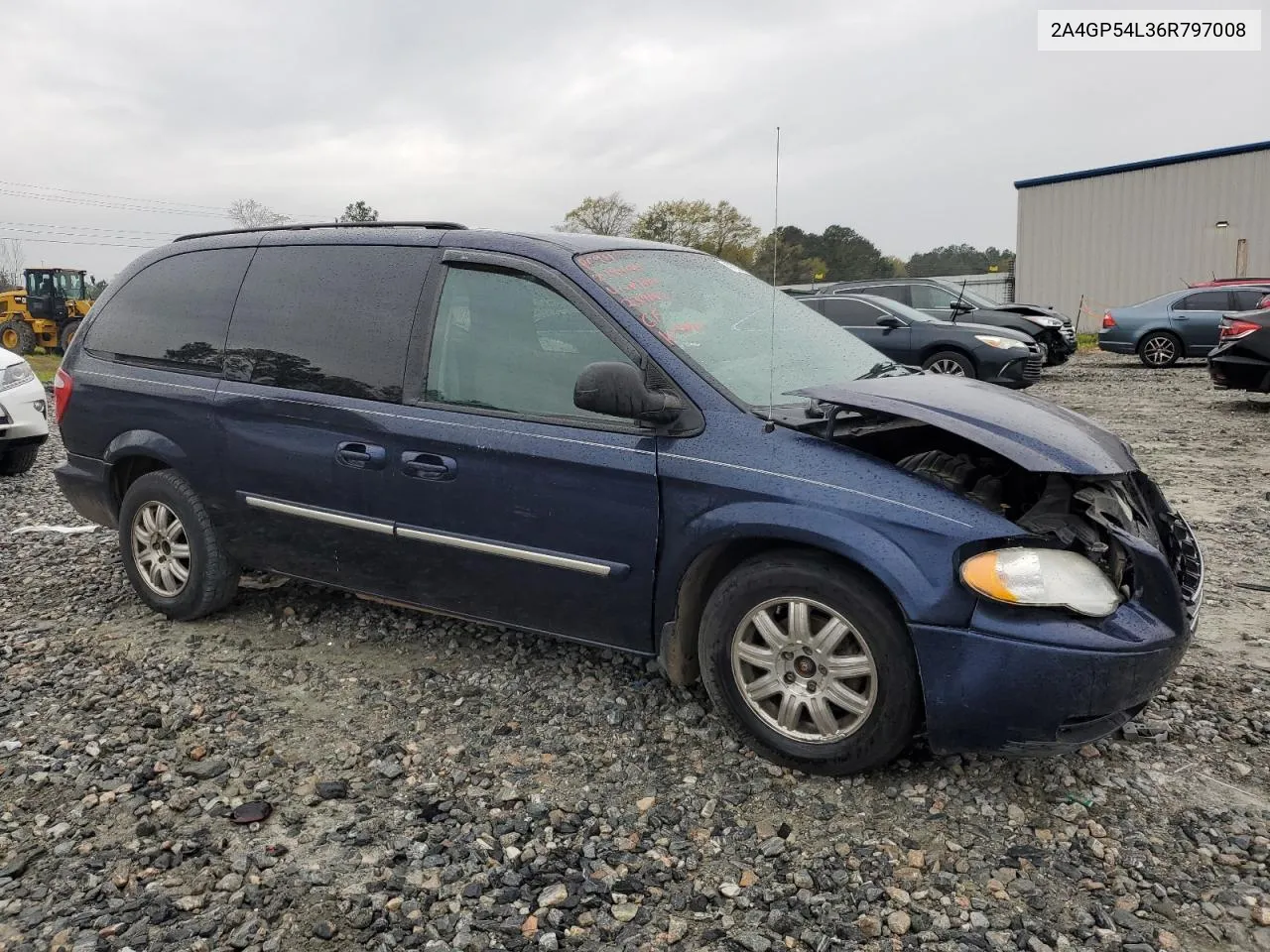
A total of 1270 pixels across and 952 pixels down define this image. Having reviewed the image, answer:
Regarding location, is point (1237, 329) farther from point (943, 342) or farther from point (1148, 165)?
point (1148, 165)

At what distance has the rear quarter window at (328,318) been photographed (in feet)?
12.2

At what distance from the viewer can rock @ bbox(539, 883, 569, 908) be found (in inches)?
97.7

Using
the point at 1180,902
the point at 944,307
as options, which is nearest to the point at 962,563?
the point at 1180,902

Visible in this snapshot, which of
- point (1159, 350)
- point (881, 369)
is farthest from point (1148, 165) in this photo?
point (881, 369)

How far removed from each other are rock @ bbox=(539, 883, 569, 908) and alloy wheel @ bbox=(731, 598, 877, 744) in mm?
859

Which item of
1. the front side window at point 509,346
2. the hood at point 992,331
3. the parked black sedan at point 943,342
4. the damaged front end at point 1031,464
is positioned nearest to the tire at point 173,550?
the front side window at point 509,346

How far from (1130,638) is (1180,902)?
672 mm

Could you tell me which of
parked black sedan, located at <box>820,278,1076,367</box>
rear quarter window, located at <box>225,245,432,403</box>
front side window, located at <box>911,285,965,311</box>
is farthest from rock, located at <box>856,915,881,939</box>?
front side window, located at <box>911,285,965,311</box>

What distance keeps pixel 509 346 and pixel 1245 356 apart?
10.3 metres

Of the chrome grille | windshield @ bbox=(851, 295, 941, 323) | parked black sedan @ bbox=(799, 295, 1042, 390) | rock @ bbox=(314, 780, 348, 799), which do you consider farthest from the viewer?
windshield @ bbox=(851, 295, 941, 323)

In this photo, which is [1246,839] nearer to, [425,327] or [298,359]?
[425,327]

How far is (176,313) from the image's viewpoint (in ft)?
14.5

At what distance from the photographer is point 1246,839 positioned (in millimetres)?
2676

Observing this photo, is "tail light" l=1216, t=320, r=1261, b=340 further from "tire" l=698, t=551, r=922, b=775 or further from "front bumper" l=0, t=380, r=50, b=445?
"front bumper" l=0, t=380, r=50, b=445
